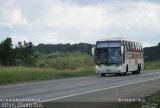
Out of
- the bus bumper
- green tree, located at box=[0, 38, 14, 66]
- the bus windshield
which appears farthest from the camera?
green tree, located at box=[0, 38, 14, 66]

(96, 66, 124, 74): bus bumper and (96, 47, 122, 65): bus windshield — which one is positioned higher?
(96, 47, 122, 65): bus windshield

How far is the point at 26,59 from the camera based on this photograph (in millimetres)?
82125

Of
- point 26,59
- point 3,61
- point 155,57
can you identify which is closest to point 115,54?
point 3,61

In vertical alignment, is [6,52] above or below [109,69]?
above

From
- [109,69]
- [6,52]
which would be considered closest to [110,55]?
[109,69]

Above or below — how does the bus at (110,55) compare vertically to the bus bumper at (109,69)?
above

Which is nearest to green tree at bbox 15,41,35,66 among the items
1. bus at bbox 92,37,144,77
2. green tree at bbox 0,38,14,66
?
green tree at bbox 0,38,14,66

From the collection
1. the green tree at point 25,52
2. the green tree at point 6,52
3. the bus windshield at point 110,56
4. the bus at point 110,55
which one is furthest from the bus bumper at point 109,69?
the green tree at point 25,52

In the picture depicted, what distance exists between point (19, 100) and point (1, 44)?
5104 cm

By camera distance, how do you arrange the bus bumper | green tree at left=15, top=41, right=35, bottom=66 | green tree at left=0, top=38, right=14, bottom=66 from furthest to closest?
1. green tree at left=15, top=41, right=35, bottom=66
2. green tree at left=0, top=38, right=14, bottom=66
3. the bus bumper

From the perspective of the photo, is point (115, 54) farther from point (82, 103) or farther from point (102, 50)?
point (82, 103)

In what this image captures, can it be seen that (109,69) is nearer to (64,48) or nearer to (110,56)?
(110,56)

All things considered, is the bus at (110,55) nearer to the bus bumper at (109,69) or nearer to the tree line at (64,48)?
the bus bumper at (109,69)

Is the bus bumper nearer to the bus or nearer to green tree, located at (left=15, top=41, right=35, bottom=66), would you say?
the bus
